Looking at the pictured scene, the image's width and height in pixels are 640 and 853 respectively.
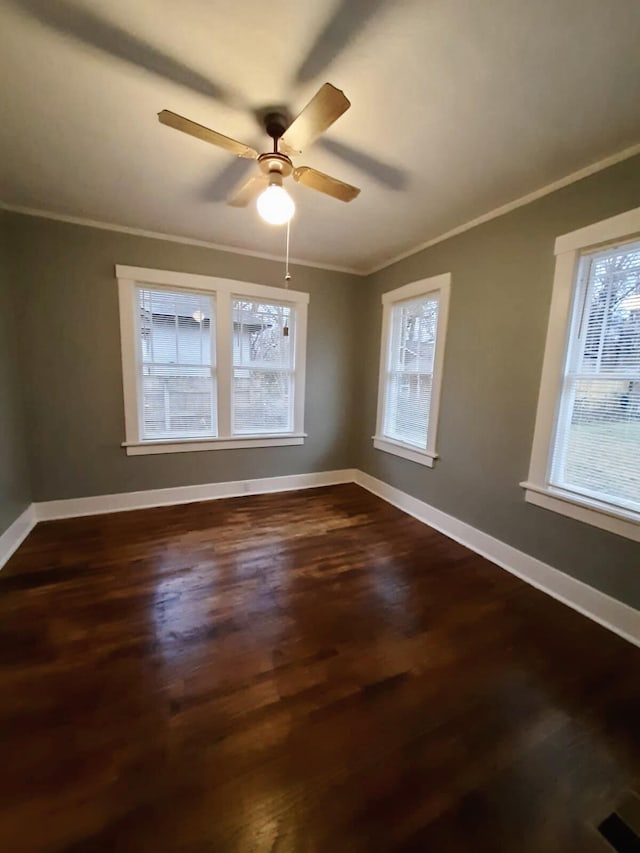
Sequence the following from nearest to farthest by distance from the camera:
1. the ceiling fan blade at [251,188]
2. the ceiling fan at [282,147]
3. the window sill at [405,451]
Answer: the ceiling fan at [282,147], the ceiling fan blade at [251,188], the window sill at [405,451]

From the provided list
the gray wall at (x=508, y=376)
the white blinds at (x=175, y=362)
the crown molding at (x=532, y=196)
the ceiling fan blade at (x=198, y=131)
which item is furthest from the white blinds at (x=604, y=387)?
the white blinds at (x=175, y=362)

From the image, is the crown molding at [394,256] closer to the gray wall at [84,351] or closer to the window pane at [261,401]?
the gray wall at [84,351]

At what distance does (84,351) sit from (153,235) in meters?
1.25

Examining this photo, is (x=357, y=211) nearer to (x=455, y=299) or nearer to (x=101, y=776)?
(x=455, y=299)

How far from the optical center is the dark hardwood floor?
107cm

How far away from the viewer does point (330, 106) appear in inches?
52.8

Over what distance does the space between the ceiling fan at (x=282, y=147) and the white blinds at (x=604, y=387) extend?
5.14 feet

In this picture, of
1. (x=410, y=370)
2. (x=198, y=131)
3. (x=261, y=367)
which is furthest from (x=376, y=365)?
(x=198, y=131)

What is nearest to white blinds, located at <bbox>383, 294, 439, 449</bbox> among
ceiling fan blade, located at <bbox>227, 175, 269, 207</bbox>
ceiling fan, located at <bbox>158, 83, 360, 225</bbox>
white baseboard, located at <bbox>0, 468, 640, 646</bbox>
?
white baseboard, located at <bbox>0, 468, 640, 646</bbox>

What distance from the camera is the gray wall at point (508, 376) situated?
2049 mm

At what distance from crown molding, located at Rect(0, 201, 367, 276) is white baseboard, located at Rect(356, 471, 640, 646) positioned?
2743mm

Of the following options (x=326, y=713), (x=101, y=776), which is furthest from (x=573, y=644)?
(x=101, y=776)

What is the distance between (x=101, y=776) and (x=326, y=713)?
0.81 metres

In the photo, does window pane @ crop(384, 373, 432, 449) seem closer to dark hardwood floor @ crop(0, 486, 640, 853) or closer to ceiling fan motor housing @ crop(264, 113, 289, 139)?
dark hardwood floor @ crop(0, 486, 640, 853)
